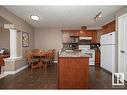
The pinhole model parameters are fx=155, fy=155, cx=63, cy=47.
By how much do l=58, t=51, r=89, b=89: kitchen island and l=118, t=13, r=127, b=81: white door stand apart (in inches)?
58.4

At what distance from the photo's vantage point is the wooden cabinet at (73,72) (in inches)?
154

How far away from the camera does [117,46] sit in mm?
5285

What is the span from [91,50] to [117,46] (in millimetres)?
3588

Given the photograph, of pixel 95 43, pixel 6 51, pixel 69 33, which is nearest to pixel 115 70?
pixel 95 43

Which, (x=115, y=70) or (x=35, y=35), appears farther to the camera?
(x=35, y=35)

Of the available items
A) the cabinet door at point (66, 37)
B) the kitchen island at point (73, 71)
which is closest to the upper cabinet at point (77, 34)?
the cabinet door at point (66, 37)

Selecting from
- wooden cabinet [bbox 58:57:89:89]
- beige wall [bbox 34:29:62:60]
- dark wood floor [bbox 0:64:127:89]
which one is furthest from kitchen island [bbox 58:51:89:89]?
beige wall [bbox 34:29:62:60]

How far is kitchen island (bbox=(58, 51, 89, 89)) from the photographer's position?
391 cm

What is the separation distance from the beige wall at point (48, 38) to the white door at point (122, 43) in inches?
211

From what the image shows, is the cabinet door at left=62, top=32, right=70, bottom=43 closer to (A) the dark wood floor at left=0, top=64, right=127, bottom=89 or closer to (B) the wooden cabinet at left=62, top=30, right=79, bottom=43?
(B) the wooden cabinet at left=62, top=30, right=79, bottom=43

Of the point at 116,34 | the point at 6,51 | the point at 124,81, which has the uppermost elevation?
the point at 116,34

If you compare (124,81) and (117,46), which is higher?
(117,46)

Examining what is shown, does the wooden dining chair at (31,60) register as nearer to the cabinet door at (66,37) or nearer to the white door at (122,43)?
the cabinet door at (66,37)

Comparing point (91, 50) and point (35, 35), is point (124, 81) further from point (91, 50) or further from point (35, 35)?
point (35, 35)
